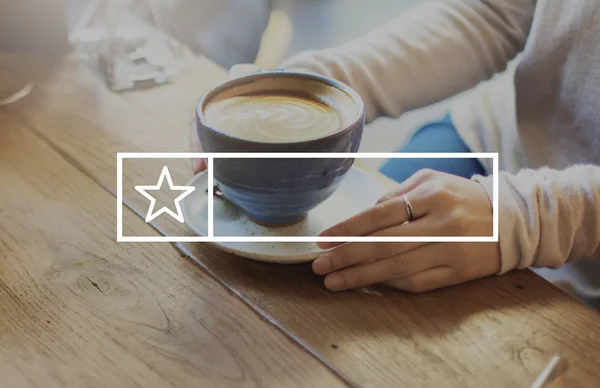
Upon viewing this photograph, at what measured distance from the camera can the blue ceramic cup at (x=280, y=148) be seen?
0.43m

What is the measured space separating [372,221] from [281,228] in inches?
3.3

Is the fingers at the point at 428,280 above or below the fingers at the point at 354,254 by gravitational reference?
below

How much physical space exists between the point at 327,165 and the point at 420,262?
0.38 ft

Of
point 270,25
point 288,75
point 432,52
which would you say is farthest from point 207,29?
point 288,75

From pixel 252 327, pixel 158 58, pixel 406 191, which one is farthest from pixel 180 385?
pixel 158 58

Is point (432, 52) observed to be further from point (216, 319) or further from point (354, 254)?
point (216, 319)

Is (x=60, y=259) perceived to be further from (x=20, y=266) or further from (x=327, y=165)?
(x=327, y=165)

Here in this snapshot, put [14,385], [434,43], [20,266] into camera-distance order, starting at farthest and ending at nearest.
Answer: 1. [434,43]
2. [20,266]
3. [14,385]

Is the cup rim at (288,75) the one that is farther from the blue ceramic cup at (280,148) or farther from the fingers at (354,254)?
the fingers at (354,254)

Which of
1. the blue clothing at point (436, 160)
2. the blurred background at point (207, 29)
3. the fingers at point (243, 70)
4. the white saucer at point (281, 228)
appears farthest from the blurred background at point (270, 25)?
the white saucer at point (281, 228)

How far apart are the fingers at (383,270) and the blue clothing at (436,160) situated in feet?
1.12

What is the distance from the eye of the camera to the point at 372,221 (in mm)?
493

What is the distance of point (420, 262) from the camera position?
1.56 ft

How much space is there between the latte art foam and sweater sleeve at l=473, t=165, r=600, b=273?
167 millimetres
